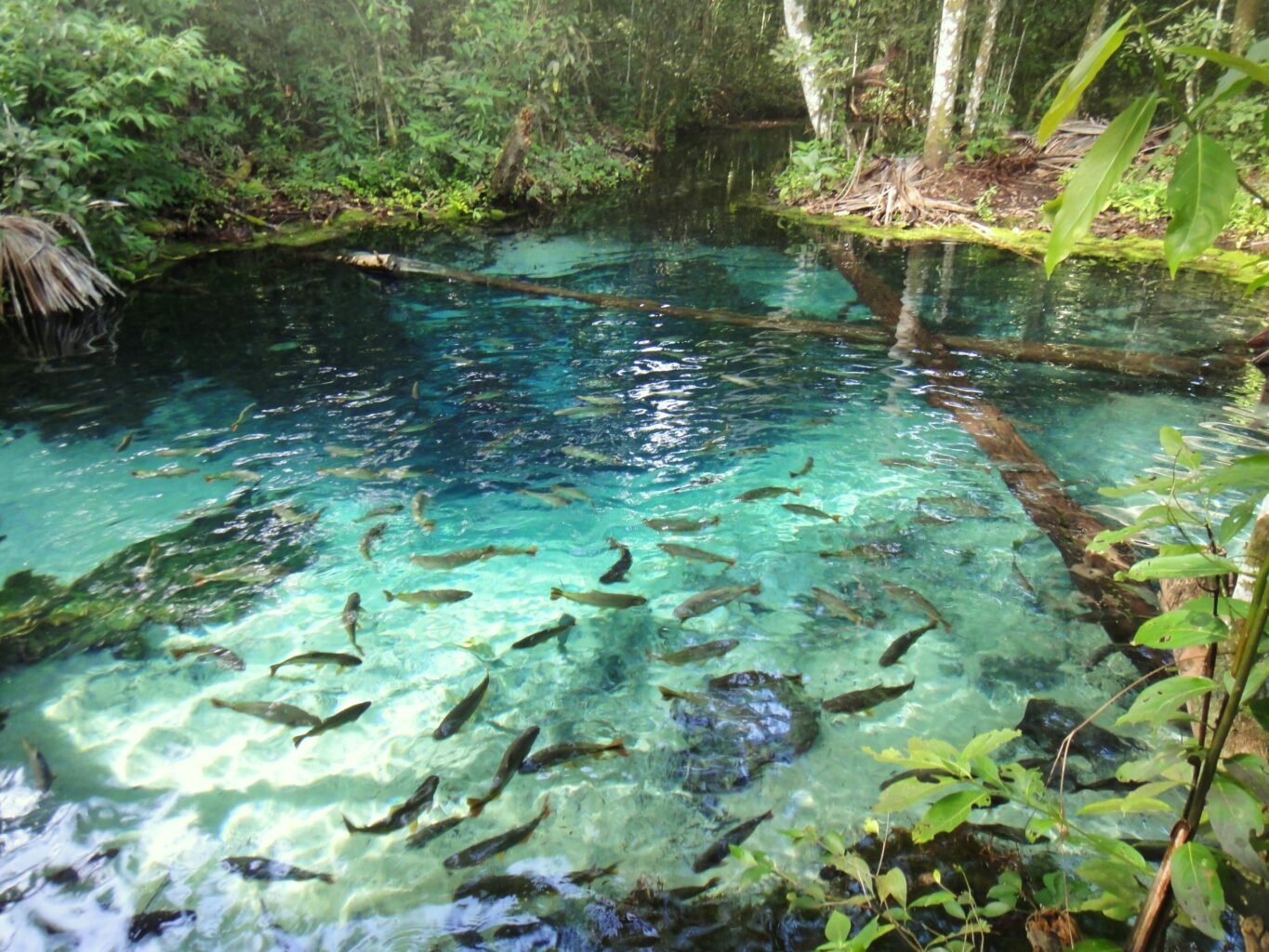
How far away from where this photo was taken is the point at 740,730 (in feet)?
12.6

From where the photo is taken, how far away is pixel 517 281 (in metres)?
11.8

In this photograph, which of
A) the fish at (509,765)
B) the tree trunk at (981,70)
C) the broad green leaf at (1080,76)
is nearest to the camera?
the broad green leaf at (1080,76)

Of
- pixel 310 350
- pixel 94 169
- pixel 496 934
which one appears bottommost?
pixel 496 934

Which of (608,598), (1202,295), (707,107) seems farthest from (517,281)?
(707,107)

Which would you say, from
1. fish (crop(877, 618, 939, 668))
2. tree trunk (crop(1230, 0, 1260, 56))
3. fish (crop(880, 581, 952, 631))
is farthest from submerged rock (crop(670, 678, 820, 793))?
tree trunk (crop(1230, 0, 1260, 56))

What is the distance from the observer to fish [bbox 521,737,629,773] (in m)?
3.65

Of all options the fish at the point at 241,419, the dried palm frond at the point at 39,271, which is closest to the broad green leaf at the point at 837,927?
the fish at the point at 241,419

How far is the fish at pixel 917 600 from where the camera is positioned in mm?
4582

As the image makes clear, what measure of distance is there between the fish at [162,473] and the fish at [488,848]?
15.1 ft

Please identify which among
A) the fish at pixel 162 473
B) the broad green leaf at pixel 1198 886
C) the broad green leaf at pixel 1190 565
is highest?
the broad green leaf at pixel 1190 565

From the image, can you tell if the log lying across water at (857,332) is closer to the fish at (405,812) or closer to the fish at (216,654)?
the fish at (216,654)

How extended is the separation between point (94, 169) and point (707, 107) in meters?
26.4

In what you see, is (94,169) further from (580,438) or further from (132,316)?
(580,438)

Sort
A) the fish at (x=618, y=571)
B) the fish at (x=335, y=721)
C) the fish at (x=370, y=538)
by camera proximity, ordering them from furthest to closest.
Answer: the fish at (x=370, y=538) → the fish at (x=618, y=571) → the fish at (x=335, y=721)
